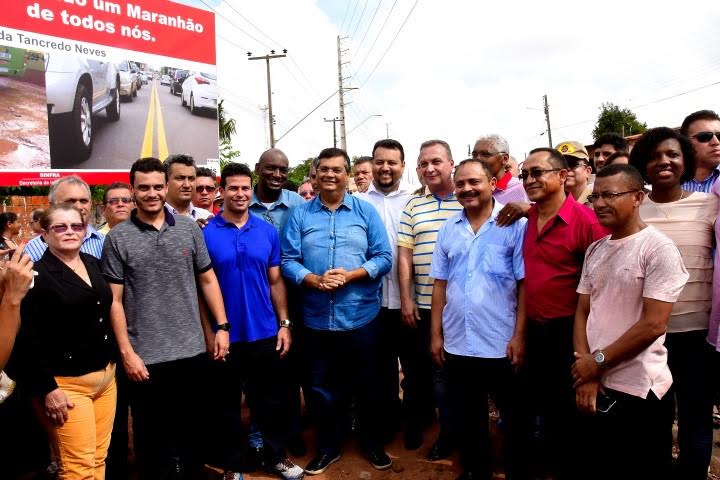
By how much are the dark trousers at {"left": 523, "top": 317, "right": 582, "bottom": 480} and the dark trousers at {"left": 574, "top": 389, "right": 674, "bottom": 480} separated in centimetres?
18

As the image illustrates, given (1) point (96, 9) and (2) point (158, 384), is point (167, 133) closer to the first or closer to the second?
(1) point (96, 9)

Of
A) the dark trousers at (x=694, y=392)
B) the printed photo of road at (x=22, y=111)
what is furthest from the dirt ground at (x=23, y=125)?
the dark trousers at (x=694, y=392)

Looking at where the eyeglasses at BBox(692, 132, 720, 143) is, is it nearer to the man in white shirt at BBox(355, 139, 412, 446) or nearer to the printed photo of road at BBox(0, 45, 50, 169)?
the man in white shirt at BBox(355, 139, 412, 446)

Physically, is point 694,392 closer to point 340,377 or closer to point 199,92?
point 340,377

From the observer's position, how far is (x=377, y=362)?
354cm

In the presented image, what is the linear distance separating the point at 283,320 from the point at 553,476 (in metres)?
2.12

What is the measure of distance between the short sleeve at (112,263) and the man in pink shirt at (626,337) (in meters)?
2.50

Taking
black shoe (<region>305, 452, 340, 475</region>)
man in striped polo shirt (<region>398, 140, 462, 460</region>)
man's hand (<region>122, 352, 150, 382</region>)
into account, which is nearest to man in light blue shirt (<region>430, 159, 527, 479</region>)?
man in striped polo shirt (<region>398, 140, 462, 460</region>)

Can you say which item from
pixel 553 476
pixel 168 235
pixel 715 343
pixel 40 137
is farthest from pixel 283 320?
pixel 40 137

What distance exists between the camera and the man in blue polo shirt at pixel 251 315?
3.23 metres

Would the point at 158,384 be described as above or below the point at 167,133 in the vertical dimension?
below

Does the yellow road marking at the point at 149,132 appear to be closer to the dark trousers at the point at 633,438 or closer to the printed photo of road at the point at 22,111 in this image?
the printed photo of road at the point at 22,111

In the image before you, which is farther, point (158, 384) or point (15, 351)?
point (158, 384)

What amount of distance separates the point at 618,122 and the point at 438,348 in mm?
38575
